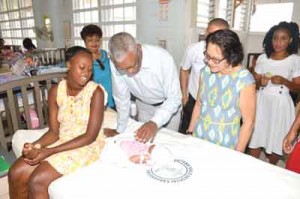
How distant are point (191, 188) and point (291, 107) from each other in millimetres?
1646

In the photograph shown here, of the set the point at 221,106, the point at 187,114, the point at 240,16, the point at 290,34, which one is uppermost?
the point at 240,16

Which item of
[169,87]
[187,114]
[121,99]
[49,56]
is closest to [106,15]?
[49,56]

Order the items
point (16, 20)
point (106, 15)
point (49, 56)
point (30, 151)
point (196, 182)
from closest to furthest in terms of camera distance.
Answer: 1. point (196, 182)
2. point (30, 151)
3. point (106, 15)
4. point (49, 56)
5. point (16, 20)

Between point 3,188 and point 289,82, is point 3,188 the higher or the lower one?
the lower one

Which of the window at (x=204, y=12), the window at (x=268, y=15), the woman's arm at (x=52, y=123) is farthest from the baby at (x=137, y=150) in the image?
the window at (x=268, y=15)

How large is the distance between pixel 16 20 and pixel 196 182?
7.56 m

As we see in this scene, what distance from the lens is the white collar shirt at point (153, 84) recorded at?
184 centimetres

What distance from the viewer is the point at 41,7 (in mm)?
5777

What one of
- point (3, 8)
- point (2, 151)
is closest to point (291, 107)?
A: point (2, 151)

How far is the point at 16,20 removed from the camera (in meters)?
7.15

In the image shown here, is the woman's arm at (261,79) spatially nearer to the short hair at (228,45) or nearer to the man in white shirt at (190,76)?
the man in white shirt at (190,76)

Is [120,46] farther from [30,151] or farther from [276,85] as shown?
[276,85]

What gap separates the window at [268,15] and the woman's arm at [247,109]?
2349 millimetres

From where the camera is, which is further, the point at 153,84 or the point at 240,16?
the point at 240,16
